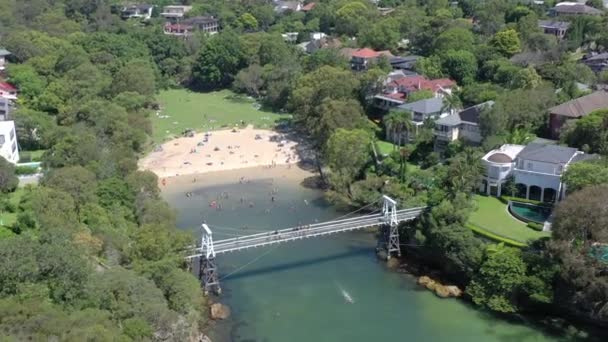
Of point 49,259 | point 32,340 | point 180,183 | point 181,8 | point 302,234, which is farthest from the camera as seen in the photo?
point 181,8

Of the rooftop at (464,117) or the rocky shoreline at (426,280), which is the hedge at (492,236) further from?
the rooftop at (464,117)

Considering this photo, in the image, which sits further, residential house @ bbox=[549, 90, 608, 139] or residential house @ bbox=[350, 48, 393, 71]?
residential house @ bbox=[350, 48, 393, 71]

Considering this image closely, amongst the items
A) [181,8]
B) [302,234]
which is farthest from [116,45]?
[302,234]

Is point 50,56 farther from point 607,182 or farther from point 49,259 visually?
point 607,182

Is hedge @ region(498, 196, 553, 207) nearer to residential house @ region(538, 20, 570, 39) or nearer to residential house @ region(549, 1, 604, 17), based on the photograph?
residential house @ region(538, 20, 570, 39)

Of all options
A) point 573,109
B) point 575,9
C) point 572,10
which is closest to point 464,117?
point 573,109

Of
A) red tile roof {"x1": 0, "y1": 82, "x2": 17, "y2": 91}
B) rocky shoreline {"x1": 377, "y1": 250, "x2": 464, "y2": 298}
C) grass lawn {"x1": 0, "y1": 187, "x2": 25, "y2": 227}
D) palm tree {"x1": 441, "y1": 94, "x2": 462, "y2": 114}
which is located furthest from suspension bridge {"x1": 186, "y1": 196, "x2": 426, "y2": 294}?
red tile roof {"x1": 0, "y1": 82, "x2": 17, "y2": 91}

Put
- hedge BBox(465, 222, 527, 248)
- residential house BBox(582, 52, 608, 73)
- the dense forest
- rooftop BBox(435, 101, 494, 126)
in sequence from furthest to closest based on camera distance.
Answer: residential house BBox(582, 52, 608, 73)
rooftop BBox(435, 101, 494, 126)
hedge BBox(465, 222, 527, 248)
the dense forest
